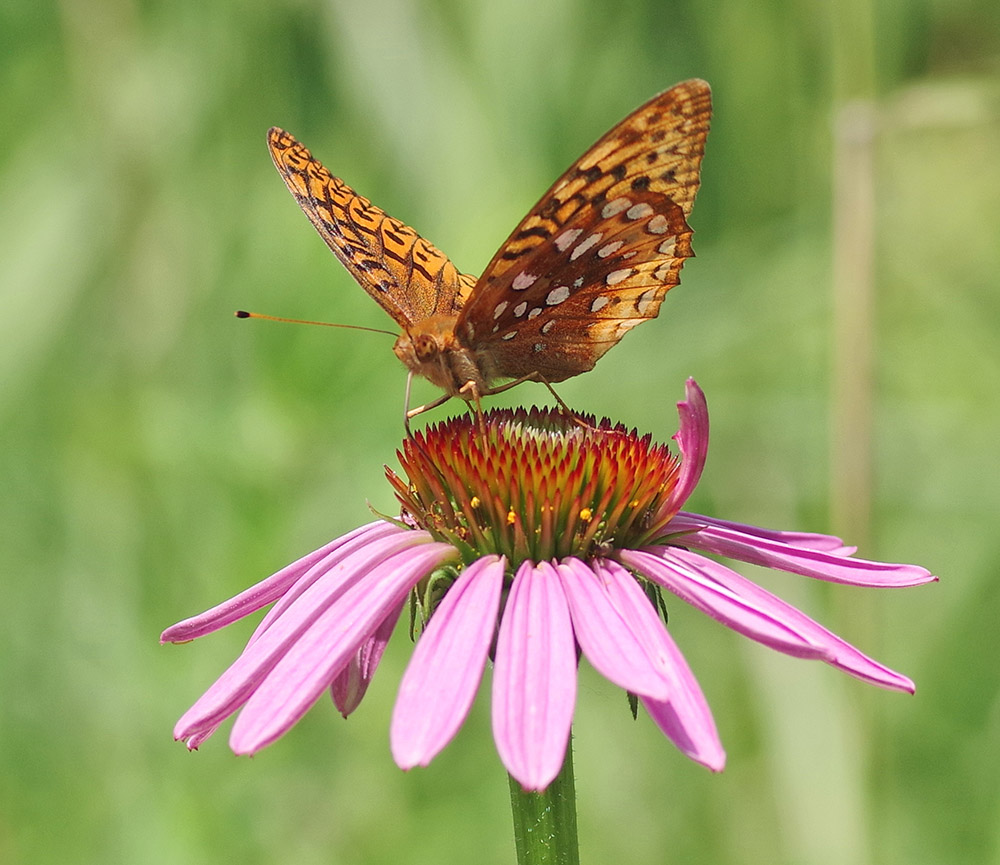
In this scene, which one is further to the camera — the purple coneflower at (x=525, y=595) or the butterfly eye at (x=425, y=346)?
the butterfly eye at (x=425, y=346)

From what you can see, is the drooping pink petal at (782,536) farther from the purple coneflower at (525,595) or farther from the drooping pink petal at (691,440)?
the drooping pink petal at (691,440)

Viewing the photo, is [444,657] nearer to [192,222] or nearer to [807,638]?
[807,638]

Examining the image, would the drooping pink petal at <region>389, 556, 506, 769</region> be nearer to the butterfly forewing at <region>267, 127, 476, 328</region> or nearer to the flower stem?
the flower stem

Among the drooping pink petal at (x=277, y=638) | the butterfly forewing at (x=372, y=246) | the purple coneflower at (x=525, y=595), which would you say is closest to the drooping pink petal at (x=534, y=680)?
the purple coneflower at (x=525, y=595)

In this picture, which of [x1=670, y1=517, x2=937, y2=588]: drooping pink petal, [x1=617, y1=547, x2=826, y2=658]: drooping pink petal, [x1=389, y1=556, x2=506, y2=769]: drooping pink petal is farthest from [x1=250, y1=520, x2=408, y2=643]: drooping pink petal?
[x1=670, y1=517, x2=937, y2=588]: drooping pink petal

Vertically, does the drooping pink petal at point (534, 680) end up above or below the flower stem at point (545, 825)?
above

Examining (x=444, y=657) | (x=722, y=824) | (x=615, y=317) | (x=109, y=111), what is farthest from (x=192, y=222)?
(x=444, y=657)

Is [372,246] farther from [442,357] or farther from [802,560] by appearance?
[802,560]

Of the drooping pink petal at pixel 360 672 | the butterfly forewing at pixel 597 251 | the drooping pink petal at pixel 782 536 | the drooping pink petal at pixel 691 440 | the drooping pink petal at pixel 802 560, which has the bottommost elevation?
the drooping pink petal at pixel 360 672
